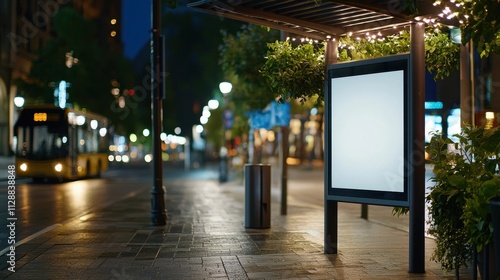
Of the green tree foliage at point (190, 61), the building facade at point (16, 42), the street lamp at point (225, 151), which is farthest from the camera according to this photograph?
the building facade at point (16, 42)

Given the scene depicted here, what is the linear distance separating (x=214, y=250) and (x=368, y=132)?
10.3 ft

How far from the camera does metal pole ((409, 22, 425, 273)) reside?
8625 mm

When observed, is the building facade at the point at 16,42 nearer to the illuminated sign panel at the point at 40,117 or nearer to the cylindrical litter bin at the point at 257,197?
the illuminated sign panel at the point at 40,117

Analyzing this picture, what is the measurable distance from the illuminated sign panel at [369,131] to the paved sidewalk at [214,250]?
1.07 metres

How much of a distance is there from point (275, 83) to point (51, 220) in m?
7.44

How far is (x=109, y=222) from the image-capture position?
1465 centimetres

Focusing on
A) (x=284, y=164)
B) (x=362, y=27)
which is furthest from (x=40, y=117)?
(x=362, y=27)

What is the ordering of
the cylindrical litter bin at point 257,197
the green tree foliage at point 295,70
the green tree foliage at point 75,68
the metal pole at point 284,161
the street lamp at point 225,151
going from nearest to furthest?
the green tree foliage at point 295,70 < the cylindrical litter bin at point 257,197 < the metal pole at point 284,161 < the street lamp at point 225,151 < the green tree foliage at point 75,68

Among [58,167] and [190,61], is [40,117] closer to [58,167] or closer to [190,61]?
[58,167]

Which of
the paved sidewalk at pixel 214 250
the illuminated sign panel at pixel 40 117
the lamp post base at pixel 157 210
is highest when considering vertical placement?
the illuminated sign panel at pixel 40 117

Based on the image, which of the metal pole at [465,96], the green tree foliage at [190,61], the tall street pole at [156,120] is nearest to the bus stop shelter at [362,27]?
the metal pole at [465,96]

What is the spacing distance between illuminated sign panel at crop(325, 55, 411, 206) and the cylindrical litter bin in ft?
12.4

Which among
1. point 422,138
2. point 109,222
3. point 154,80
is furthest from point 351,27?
point 109,222

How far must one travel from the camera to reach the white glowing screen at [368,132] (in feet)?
29.4
